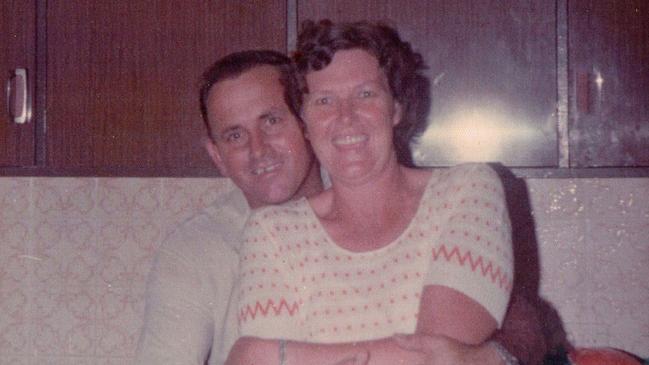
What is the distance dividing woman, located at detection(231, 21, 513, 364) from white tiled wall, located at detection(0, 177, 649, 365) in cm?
85

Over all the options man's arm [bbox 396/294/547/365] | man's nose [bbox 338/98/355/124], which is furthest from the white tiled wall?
man's nose [bbox 338/98/355/124]

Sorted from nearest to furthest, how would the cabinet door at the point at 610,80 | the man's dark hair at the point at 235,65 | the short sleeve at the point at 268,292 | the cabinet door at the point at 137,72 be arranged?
1. the short sleeve at the point at 268,292
2. the man's dark hair at the point at 235,65
3. the cabinet door at the point at 610,80
4. the cabinet door at the point at 137,72

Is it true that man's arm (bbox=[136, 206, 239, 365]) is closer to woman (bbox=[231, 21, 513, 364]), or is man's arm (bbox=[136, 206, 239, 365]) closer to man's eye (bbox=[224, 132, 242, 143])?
man's eye (bbox=[224, 132, 242, 143])

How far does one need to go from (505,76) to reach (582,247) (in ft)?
1.58

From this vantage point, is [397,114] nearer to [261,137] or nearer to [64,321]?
[261,137]

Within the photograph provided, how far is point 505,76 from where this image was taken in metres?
1.76

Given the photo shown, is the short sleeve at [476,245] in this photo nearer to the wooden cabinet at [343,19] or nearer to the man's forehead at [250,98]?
the man's forehead at [250,98]

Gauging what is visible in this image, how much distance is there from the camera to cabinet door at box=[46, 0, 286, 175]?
1837 millimetres

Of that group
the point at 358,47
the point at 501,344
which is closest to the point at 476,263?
the point at 501,344

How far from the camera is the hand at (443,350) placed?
972 mm

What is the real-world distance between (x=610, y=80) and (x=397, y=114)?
2.45 ft

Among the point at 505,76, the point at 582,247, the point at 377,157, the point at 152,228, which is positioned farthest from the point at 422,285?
the point at 152,228

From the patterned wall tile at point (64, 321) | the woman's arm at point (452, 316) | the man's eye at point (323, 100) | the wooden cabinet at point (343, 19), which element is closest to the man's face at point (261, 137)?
the wooden cabinet at point (343, 19)

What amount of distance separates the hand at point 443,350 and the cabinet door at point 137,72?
97 centimetres
